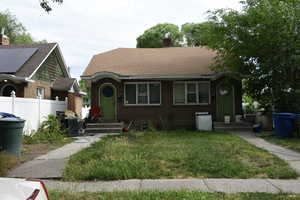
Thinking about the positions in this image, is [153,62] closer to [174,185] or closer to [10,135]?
[10,135]

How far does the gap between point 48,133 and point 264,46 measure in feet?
35.5

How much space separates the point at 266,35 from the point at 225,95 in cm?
473

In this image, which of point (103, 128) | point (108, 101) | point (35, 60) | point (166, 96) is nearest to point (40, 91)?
point (35, 60)

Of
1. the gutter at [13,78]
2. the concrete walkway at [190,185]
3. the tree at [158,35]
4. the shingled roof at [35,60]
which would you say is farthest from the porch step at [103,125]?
the tree at [158,35]

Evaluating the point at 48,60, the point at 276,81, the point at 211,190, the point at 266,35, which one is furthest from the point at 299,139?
the point at 48,60

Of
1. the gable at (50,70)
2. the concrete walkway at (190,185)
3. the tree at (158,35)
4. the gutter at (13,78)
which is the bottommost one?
the concrete walkway at (190,185)

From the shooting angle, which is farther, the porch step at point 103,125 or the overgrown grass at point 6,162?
the porch step at point 103,125

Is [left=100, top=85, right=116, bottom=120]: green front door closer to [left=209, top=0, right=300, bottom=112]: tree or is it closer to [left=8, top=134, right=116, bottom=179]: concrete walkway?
[left=209, top=0, right=300, bottom=112]: tree

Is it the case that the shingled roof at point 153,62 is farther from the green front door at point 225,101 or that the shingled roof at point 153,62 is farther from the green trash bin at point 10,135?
the green trash bin at point 10,135

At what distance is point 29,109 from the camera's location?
13.0 meters

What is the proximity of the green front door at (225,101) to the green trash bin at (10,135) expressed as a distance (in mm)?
12008

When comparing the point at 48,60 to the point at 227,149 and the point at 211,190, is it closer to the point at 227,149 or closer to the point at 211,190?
the point at 227,149

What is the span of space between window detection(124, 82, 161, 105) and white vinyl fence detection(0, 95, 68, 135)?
167 inches

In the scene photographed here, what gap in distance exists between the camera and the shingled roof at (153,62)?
1759 centimetres
